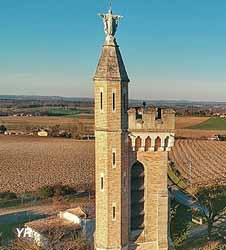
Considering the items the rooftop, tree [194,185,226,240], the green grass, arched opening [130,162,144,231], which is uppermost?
arched opening [130,162,144,231]

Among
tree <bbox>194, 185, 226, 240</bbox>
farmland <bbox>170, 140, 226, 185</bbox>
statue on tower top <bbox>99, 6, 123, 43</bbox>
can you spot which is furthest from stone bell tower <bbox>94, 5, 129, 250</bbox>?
farmland <bbox>170, 140, 226, 185</bbox>

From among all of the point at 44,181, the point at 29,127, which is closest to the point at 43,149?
the point at 44,181

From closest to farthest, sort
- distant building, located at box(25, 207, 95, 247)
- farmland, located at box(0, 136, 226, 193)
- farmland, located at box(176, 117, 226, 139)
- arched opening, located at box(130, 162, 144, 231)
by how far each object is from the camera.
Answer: arched opening, located at box(130, 162, 144, 231), distant building, located at box(25, 207, 95, 247), farmland, located at box(0, 136, 226, 193), farmland, located at box(176, 117, 226, 139)

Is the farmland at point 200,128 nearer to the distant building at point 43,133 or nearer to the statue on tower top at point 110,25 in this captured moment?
the distant building at point 43,133

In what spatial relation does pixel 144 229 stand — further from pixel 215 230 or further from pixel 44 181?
pixel 44 181

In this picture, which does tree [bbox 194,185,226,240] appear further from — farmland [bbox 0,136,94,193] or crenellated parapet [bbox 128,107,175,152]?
farmland [bbox 0,136,94,193]

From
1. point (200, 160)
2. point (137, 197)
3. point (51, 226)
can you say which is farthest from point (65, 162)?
point (137, 197)

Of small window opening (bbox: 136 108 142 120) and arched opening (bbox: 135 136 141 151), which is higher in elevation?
small window opening (bbox: 136 108 142 120)
